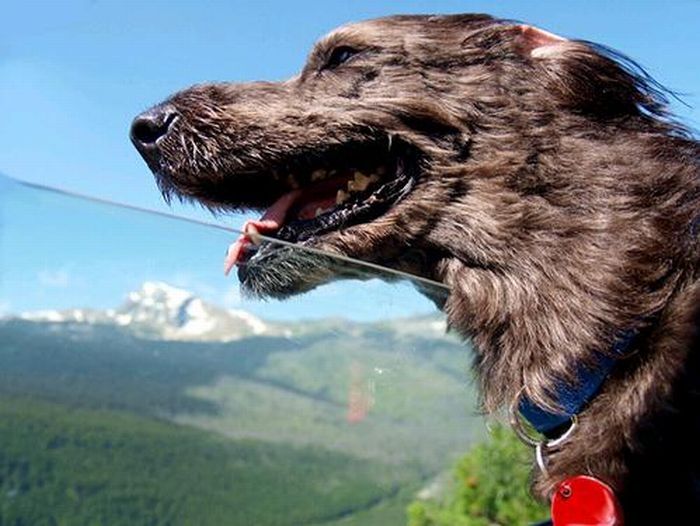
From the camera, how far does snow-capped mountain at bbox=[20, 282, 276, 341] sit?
1559 mm

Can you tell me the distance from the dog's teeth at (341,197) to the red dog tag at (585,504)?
1.27 m

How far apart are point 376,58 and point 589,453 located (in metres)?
1.68

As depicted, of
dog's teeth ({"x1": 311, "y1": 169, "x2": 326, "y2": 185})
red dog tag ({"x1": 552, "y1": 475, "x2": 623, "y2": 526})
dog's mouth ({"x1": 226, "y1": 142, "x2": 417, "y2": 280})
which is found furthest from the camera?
dog's teeth ({"x1": 311, "y1": 169, "x2": 326, "y2": 185})

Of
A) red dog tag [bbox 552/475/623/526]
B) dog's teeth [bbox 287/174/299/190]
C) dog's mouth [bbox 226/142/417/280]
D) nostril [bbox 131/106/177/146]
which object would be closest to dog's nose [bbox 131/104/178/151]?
nostril [bbox 131/106/177/146]

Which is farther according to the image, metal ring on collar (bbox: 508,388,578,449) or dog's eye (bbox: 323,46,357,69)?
dog's eye (bbox: 323,46,357,69)

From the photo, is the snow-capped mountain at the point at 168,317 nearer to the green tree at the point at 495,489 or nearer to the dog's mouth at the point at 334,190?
the dog's mouth at the point at 334,190

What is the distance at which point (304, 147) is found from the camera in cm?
326

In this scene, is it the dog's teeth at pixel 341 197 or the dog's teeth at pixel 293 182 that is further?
the dog's teeth at pixel 293 182

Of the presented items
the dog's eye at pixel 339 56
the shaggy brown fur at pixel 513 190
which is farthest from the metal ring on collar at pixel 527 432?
the dog's eye at pixel 339 56

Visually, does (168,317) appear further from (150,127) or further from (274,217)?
(150,127)

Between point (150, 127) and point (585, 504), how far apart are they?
200 cm

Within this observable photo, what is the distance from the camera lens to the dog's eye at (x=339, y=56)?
11.6ft

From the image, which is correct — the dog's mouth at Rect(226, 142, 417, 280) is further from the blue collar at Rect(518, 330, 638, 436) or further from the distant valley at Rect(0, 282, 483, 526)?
the distant valley at Rect(0, 282, 483, 526)

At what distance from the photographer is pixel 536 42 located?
3.39 meters
